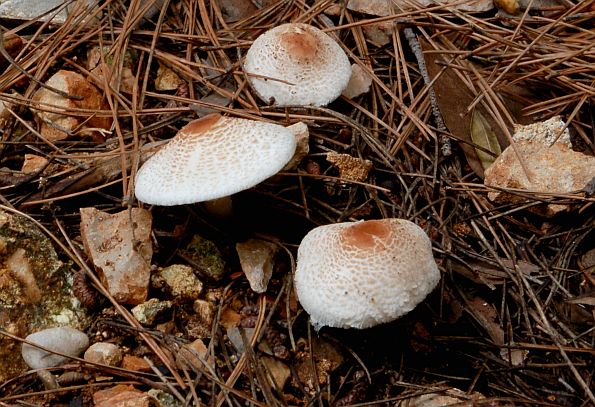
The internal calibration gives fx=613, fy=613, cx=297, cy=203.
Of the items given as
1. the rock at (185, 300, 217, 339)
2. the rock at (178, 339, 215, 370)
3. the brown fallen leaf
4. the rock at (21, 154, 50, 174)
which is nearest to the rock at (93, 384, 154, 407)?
the rock at (178, 339, 215, 370)

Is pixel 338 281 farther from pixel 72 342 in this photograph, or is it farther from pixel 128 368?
pixel 72 342

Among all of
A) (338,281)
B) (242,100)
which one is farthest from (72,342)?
(242,100)

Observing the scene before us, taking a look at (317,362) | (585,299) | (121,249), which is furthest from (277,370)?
(585,299)

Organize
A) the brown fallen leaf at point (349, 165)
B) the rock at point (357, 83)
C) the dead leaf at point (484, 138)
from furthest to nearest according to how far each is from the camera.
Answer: the rock at point (357, 83) < the dead leaf at point (484, 138) < the brown fallen leaf at point (349, 165)

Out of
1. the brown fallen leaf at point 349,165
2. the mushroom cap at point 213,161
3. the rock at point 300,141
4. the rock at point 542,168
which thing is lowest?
the rock at point 542,168

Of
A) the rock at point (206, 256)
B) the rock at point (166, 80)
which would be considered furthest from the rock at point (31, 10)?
the rock at point (206, 256)

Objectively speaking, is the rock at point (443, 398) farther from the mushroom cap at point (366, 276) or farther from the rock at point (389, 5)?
the rock at point (389, 5)
